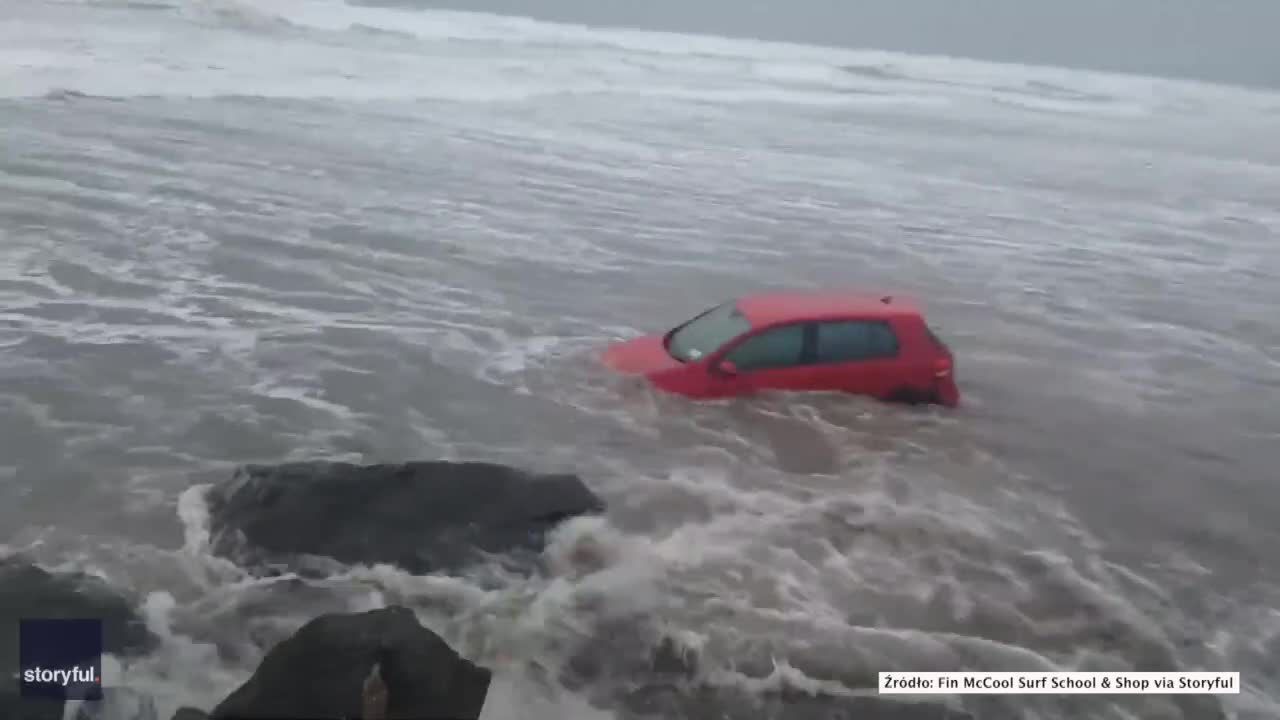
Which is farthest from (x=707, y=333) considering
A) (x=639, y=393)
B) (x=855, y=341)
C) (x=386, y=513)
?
(x=386, y=513)

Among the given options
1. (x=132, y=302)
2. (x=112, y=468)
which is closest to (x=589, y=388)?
(x=112, y=468)

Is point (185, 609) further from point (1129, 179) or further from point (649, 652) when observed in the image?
point (1129, 179)

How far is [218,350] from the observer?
44.2 ft

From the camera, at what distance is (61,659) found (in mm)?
7047

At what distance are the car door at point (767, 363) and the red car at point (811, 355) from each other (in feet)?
0.04

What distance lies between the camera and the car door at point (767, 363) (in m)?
11.7

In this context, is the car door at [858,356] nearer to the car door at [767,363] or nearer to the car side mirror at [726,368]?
the car door at [767,363]

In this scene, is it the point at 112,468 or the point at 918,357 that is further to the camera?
the point at 918,357

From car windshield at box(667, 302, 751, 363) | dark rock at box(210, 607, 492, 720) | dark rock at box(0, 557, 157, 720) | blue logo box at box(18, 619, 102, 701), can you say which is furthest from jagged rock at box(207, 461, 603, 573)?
car windshield at box(667, 302, 751, 363)

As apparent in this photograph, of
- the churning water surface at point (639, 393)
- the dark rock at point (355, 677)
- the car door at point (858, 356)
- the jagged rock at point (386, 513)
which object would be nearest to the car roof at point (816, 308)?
the car door at point (858, 356)

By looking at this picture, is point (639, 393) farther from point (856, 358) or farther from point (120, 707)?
point (120, 707)

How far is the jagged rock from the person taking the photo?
8.64m

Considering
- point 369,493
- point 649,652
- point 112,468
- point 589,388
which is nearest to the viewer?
point 649,652

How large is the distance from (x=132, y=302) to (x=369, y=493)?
7.75 meters
